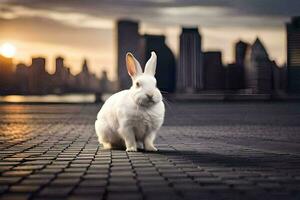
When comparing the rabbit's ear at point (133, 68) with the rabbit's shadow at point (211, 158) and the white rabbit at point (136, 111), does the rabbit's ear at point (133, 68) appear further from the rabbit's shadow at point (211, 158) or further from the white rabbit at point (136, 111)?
the rabbit's shadow at point (211, 158)

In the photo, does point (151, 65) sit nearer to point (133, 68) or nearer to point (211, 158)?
point (133, 68)

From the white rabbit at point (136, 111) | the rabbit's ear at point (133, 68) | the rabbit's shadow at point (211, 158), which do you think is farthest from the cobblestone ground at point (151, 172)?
the rabbit's ear at point (133, 68)

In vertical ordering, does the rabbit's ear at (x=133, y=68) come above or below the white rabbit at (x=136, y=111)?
above

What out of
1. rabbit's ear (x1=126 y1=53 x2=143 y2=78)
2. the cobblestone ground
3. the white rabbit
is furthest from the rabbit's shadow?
rabbit's ear (x1=126 y1=53 x2=143 y2=78)

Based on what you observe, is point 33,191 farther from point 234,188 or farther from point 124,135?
point 124,135

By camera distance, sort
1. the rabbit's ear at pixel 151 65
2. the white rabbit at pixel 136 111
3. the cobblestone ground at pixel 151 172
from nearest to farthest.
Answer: the cobblestone ground at pixel 151 172 < the white rabbit at pixel 136 111 < the rabbit's ear at pixel 151 65

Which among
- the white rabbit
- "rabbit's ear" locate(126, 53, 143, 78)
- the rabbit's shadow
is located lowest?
the rabbit's shadow

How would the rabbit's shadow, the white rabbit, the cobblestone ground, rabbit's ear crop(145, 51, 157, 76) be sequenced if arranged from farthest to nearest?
1. rabbit's ear crop(145, 51, 157, 76)
2. the white rabbit
3. the rabbit's shadow
4. the cobblestone ground

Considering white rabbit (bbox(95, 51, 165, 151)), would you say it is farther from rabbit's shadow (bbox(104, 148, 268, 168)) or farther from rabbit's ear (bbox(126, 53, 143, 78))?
rabbit's shadow (bbox(104, 148, 268, 168))

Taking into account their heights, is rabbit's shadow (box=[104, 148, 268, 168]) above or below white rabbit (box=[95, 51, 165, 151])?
below
